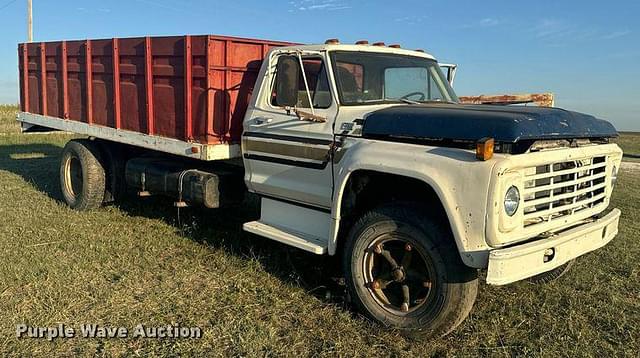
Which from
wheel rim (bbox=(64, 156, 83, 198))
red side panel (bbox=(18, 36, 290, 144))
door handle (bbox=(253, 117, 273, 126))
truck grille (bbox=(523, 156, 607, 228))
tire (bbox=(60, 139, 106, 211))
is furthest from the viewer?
wheel rim (bbox=(64, 156, 83, 198))

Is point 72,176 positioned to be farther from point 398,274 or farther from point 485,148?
point 485,148

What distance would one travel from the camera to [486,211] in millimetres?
3516

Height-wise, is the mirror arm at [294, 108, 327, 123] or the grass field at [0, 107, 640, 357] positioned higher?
the mirror arm at [294, 108, 327, 123]

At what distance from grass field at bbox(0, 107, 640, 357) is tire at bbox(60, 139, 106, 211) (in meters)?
0.54

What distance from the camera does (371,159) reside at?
13.6ft

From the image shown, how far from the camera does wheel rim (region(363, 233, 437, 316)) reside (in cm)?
402

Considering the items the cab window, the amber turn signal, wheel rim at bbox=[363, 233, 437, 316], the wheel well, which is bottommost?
→ wheel rim at bbox=[363, 233, 437, 316]

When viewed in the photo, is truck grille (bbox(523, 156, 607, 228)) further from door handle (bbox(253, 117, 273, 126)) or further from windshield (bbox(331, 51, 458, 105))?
door handle (bbox(253, 117, 273, 126))

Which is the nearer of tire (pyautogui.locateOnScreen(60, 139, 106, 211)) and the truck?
the truck

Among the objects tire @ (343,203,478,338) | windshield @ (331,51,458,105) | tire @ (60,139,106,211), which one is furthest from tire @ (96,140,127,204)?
tire @ (343,203,478,338)

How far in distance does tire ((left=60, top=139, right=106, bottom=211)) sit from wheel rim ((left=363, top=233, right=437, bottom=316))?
185 inches

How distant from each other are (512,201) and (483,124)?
0.54 metres

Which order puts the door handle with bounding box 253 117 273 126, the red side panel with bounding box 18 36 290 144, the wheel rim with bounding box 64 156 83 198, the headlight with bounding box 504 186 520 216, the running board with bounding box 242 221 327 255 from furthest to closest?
the wheel rim with bounding box 64 156 83 198
the red side panel with bounding box 18 36 290 144
the door handle with bounding box 253 117 273 126
the running board with bounding box 242 221 327 255
the headlight with bounding box 504 186 520 216

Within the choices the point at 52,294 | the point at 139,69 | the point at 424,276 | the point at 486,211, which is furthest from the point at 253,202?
the point at 486,211
